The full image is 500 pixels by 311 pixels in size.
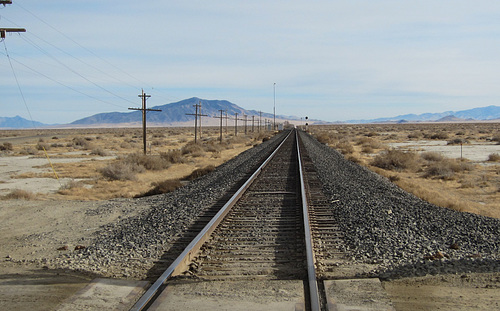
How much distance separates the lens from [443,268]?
20.3 ft

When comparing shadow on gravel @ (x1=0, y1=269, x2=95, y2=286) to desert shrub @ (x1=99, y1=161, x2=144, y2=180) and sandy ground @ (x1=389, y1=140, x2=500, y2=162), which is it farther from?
sandy ground @ (x1=389, y1=140, x2=500, y2=162)

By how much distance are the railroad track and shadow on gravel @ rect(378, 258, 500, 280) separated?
871 mm

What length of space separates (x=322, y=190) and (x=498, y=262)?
771 cm

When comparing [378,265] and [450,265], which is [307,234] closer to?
[378,265]

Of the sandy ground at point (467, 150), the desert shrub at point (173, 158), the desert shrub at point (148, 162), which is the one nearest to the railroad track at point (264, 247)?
the desert shrub at point (148, 162)

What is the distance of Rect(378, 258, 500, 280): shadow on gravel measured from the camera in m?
6.04

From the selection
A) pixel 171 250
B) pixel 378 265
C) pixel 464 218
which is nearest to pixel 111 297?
pixel 171 250

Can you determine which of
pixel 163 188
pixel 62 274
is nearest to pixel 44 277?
pixel 62 274

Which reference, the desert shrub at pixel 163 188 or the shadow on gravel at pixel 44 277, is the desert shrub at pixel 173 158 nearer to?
the desert shrub at pixel 163 188

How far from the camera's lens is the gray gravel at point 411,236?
6.37 m

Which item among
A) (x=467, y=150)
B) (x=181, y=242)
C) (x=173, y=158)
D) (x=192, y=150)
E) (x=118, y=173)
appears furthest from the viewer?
(x=192, y=150)

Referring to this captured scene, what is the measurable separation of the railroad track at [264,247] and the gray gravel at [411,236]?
1.53 ft

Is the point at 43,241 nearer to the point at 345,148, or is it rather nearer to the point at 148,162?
the point at 148,162

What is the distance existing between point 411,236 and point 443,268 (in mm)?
1940
